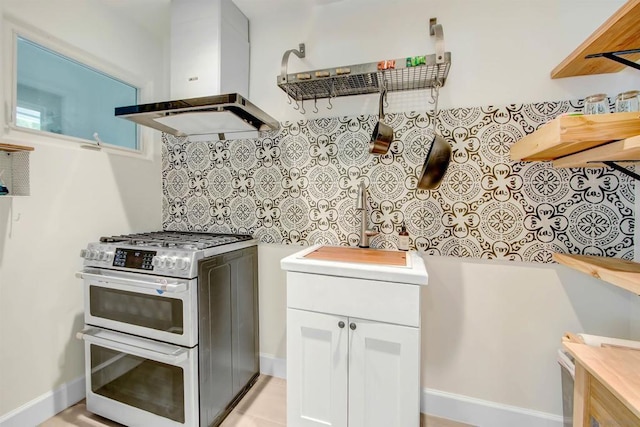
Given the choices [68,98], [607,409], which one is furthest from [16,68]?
[607,409]

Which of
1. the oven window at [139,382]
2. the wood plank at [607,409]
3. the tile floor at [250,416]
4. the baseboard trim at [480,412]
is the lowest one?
the tile floor at [250,416]

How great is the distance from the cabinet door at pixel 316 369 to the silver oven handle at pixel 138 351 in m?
A: 0.53

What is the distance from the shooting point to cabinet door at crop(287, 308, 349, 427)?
1.23 metres

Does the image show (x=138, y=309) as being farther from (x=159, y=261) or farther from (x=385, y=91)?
(x=385, y=91)

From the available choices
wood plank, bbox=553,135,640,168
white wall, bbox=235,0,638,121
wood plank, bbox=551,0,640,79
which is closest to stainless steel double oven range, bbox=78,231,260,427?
white wall, bbox=235,0,638,121

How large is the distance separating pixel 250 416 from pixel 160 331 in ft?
2.36

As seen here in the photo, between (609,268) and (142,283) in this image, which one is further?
(142,283)

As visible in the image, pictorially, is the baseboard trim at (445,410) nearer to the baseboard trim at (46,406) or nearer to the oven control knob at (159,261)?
the baseboard trim at (46,406)

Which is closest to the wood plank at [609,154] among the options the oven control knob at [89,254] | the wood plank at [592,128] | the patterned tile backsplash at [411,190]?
the wood plank at [592,128]

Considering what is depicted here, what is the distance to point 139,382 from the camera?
56.5 inches

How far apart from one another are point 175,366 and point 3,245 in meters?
1.04

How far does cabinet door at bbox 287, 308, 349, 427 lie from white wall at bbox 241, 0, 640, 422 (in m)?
0.65

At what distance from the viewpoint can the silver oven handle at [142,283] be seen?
4.24 feet

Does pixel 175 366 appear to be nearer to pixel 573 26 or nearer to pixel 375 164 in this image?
pixel 375 164
